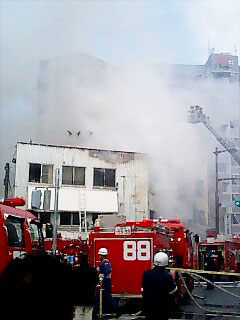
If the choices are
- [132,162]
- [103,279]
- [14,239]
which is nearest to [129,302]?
[103,279]

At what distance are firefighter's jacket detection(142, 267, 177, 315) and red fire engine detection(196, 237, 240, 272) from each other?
15.4 metres

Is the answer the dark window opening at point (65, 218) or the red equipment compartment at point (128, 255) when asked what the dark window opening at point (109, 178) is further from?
the red equipment compartment at point (128, 255)

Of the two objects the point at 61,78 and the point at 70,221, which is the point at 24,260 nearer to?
the point at 70,221

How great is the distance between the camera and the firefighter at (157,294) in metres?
5.66

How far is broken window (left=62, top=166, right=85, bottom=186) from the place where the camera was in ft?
89.0

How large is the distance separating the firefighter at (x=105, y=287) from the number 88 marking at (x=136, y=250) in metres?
0.59

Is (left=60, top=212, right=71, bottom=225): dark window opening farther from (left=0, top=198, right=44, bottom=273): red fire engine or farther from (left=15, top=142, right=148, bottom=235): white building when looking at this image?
(left=0, top=198, right=44, bottom=273): red fire engine

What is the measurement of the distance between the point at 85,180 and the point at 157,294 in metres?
21.8

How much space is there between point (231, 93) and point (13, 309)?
31145 mm

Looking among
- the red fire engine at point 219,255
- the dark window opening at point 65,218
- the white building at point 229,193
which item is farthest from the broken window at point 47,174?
the white building at point 229,193

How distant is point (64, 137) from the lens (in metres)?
30.7

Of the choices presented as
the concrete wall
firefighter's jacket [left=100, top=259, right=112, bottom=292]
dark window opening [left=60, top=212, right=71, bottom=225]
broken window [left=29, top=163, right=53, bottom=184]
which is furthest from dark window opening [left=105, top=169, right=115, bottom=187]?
firefighter's jacket [left=100, top=259, right=112, bottom=292]

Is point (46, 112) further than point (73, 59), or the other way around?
point (46, 112)

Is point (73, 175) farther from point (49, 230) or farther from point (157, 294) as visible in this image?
point (157, 294)
